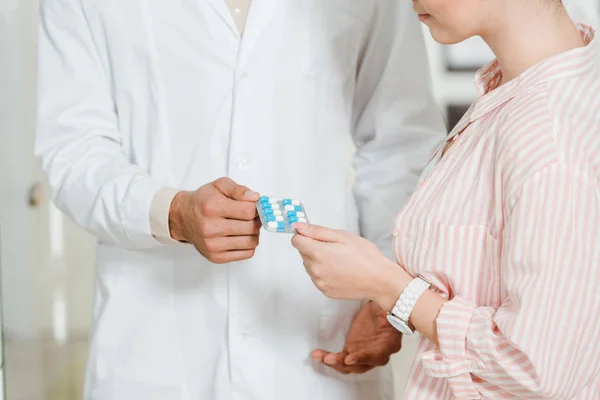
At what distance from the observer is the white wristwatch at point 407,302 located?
94 cm

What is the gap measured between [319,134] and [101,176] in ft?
1.15

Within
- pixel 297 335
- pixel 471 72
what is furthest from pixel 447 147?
pixel 471 72

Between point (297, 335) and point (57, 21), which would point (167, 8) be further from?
point (297, 335)

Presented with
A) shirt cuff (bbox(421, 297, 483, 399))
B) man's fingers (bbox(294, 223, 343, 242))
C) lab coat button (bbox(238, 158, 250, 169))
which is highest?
lab coat button (bbox(238, 158, 250, 169))

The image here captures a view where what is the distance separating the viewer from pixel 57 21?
1264 millimetres

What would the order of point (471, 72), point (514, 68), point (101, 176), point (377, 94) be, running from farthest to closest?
point (471, 72) → point (377, 94) → point (101, 176) → point (514, 68)

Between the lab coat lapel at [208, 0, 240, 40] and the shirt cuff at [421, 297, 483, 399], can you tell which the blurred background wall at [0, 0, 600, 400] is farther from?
the shirt cuff at [421, 297, 483, 399]

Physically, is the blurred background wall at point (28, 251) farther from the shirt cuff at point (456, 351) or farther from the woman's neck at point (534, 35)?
the woman's neck at point (534, 35)

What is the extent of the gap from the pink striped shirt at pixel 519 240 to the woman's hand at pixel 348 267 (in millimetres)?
38

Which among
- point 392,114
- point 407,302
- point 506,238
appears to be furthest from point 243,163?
point 506,238

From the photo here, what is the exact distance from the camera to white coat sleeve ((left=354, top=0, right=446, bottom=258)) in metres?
1.32

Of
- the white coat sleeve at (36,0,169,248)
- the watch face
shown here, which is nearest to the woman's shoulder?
the watch face

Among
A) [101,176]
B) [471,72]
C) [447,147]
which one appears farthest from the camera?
[471,72]

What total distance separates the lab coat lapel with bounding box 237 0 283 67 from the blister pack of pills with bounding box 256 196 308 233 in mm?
286
